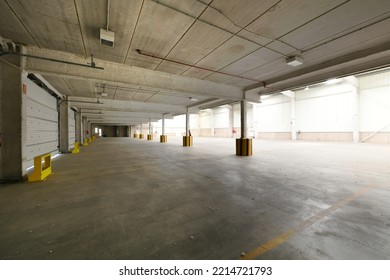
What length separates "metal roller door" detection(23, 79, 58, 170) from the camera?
6.14 metres

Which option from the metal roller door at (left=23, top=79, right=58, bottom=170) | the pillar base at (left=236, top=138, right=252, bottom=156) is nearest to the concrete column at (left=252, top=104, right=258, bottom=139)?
the pillar base at (left=236, top=138, right=252, bottom=156)

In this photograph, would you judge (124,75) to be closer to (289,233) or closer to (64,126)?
(289,233)

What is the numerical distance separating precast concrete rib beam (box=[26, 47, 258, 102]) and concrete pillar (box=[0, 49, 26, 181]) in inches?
19.6

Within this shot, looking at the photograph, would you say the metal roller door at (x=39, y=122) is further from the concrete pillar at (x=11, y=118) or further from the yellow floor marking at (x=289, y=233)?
the yellow floor marking at (x=289, y=233)

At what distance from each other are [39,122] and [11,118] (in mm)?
3081

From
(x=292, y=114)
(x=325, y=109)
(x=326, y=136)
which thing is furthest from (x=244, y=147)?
(x=292, y=114)

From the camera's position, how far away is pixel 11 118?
451cm

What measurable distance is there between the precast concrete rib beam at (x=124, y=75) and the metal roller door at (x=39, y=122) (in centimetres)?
118

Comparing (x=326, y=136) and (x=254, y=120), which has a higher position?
(x=254, y=120)

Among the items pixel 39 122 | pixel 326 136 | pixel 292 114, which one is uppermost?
pixel 292 114

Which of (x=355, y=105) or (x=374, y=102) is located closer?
(x=374, y=102)

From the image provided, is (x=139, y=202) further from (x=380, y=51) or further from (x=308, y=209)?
(x=380, y=51)

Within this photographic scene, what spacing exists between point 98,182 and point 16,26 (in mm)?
4149
